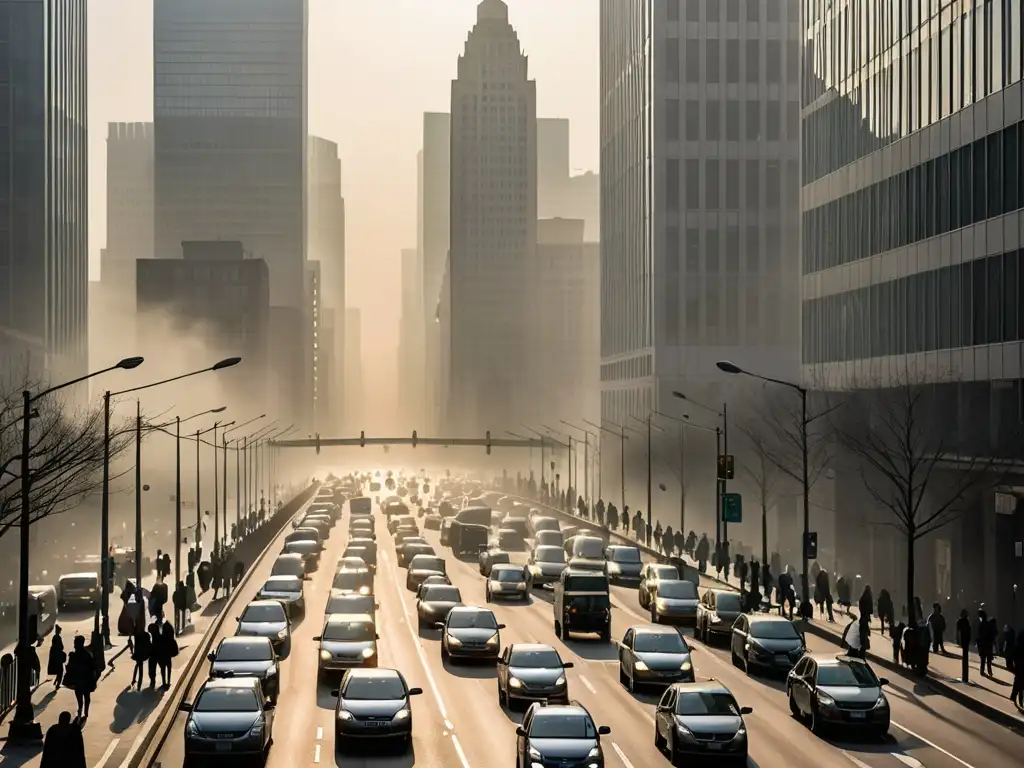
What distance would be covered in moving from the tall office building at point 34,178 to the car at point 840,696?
108 m

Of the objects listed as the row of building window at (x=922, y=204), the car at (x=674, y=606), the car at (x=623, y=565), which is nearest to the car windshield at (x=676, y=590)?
the car at (x=674, y=606)

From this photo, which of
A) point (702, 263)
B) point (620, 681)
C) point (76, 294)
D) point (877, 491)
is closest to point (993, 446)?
point (877, 491)

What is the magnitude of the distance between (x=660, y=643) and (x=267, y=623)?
11.8 meters

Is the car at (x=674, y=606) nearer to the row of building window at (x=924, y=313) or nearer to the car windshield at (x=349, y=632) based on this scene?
the row of building window at (x=924, y=313)

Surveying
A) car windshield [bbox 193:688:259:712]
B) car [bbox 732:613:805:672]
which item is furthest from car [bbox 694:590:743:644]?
car windshield [bbox 193:688:259:712]

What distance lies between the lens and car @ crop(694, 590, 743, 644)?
4400cm

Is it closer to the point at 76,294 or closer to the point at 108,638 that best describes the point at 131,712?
the point at 108,638

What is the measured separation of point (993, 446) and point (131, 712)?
30.6 meters

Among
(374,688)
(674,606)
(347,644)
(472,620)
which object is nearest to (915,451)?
(674,606)

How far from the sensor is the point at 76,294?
534ft

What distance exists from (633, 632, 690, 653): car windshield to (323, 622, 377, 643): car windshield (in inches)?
259

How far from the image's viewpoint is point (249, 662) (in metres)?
32.2

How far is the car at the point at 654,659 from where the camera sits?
3388 centimetres

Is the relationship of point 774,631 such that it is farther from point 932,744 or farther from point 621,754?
point 621,754
